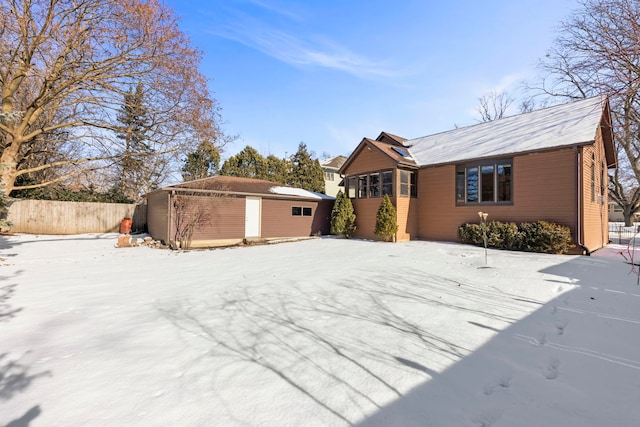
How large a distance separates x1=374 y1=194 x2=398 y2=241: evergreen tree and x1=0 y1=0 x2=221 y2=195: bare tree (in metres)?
8.31

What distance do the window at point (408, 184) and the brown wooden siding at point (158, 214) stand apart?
10.5 m

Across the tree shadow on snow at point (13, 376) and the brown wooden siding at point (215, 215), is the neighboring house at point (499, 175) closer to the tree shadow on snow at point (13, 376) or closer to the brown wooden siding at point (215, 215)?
the brown wooden siding at point (215, 215)

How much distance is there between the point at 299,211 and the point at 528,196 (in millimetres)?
10344

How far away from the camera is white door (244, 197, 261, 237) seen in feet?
45.9

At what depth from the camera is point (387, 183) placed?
1350cm

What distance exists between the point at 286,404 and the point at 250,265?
246 inches

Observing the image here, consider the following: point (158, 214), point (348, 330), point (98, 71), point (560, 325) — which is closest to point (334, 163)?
point (158, 214)

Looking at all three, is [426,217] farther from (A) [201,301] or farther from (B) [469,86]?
(A) [201,301]

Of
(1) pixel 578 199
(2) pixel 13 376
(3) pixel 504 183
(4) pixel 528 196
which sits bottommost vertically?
(2) pixel 13 376

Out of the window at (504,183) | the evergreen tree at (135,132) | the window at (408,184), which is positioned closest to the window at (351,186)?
the window at (408,184)

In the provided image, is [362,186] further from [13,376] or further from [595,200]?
[13,376]

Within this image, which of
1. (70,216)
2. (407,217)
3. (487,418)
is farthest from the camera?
(70,216)

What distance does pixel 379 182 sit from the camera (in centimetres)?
1375

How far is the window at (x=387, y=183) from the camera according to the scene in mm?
13273
